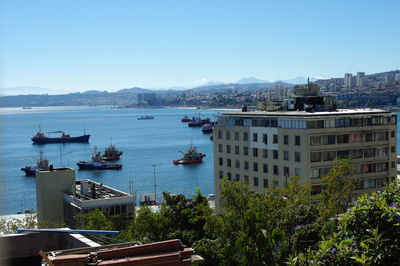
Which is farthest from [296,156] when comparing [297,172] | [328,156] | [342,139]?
[342,139]

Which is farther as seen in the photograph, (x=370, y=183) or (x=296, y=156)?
(x=370, y=183)

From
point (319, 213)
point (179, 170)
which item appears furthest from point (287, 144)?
point (179, 170)

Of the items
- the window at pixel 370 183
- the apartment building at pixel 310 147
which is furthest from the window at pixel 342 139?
the window at pixel 370 183

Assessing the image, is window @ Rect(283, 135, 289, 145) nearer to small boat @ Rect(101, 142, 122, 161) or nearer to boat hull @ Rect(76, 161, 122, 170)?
boat hull @ Rect(76, 161, 122, 170)

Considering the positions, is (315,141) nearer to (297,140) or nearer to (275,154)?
(297,140)

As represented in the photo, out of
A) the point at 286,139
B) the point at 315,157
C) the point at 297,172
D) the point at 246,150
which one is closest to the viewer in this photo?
the point at 315,157

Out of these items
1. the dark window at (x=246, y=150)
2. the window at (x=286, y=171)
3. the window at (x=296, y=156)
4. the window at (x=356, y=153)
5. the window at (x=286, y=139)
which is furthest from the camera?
the dark window at (x=246, y=150)

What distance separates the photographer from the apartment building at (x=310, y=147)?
90.2 ft

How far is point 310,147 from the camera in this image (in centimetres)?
2730

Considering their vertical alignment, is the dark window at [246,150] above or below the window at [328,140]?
Answer: below

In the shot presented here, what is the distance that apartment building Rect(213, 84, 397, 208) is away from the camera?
90.2 feet

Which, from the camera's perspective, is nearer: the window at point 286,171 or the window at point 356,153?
the window at point 356,153

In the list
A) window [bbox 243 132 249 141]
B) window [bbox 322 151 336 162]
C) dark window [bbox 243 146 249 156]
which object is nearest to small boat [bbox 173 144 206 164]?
window [bbox 243 132 249 141]

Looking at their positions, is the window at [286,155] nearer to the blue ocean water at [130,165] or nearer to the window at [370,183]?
the window at [370,183]
